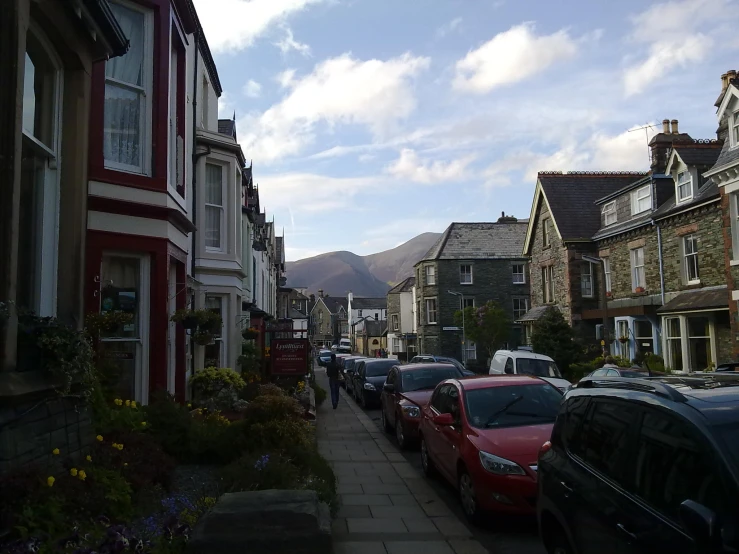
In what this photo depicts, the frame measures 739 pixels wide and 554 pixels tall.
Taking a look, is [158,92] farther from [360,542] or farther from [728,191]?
[728,191]

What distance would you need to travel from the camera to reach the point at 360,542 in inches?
251

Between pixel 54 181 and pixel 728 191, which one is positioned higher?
pixel 728 191

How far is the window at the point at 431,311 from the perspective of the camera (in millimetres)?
51062

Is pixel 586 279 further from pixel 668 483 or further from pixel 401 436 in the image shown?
pixel 668 483

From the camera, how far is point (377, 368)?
22797mm

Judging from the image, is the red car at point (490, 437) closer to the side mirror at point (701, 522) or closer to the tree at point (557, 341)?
the side mirror at point (701, 522)

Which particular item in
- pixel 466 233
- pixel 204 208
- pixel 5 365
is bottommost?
pixel 5 365

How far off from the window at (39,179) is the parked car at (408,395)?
737 cm

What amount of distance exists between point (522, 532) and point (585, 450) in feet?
9.30

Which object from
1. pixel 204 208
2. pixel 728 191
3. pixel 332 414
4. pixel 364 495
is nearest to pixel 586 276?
pixel 728 191

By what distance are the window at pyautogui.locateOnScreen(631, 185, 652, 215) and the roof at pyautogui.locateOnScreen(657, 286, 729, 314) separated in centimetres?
471

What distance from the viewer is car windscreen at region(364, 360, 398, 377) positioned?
73.4ft

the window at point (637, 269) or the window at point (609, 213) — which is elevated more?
the window at point (609, 213)

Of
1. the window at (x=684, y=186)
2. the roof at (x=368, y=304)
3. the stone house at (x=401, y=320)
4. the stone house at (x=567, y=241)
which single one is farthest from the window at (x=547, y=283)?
the roof at (x=368, y=304)
